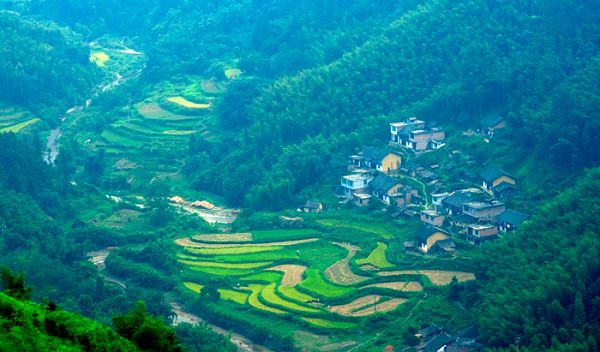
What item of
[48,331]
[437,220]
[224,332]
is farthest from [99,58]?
[48,331]

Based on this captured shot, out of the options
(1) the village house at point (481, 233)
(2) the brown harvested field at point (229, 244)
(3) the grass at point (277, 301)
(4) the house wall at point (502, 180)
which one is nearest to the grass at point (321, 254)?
(2) the brown harvested field at point (229, 244)

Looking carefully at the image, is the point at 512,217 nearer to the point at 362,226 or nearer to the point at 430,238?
the point at 430,238

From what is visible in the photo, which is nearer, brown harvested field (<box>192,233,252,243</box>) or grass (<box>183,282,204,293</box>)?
grass (<box>183,282,204,293</box>)

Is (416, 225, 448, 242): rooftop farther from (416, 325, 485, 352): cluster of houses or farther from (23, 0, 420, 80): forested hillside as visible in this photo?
(23, 0, 420, 80): forested hillside

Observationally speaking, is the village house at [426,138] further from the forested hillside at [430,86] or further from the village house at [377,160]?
the forested hillside at [430,86]

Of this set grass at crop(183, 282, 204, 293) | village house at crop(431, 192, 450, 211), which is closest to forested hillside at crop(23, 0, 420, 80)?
village house at crop(431, 192, 450, 211)

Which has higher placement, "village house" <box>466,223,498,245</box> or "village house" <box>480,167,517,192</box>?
"village house" <box>480,167,517,192</box>

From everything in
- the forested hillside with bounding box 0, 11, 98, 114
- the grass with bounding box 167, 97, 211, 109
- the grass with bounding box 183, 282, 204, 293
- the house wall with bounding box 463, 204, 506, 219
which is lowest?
the grass with bounding box 183, 282, 204, 293
